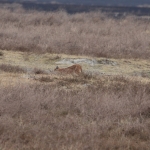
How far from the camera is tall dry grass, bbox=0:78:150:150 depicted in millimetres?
7445

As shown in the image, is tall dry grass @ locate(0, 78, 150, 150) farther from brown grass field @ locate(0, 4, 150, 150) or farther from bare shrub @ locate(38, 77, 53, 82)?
bare shrub @ locate(38, 77, 53, 82)

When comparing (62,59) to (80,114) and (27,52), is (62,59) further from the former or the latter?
(80,114)

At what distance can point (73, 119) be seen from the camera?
8.57 meters

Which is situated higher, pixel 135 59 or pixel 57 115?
pixel 57 115

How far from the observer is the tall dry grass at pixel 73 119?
7.45m

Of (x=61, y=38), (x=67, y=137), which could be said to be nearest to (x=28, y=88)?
(x=67, y=137)

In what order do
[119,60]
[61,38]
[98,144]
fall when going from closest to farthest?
1. [98,144]
2. [119,60]
3. [61,38]

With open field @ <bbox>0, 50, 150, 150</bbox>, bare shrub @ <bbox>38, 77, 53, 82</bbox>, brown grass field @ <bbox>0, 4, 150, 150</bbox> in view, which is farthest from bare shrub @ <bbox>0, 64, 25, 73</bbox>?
bare shrub @ <bbox>38, 77, 53, 82</bbox>

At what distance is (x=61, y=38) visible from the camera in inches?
944

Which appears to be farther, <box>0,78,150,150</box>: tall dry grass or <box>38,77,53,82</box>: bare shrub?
<box>38,77,53,82</box>: bare shrub

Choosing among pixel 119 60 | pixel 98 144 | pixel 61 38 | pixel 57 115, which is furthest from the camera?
pixel 61 38

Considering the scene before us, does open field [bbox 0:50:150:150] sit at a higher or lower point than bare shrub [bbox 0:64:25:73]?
higher

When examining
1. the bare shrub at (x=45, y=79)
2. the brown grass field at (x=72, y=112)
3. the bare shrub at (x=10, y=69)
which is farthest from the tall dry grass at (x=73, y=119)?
the bare shrub at (x=10, y=69)

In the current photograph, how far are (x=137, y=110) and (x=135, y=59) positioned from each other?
40.9ft
